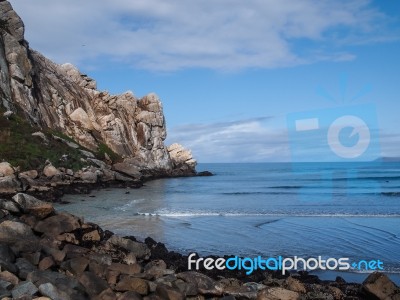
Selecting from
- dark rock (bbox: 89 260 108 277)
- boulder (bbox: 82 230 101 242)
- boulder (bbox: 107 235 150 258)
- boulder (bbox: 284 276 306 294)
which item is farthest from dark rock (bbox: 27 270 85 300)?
boulder (bbox: 284 276 306 294)

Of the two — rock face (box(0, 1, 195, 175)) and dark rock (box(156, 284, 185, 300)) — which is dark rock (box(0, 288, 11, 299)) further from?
rock face (box(0, 1, 195, 175))

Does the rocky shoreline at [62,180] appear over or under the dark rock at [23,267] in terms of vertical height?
over

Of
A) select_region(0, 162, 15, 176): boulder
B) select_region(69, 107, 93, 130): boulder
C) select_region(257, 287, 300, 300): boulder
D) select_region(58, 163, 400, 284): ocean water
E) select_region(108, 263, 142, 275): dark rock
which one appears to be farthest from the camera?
select_region(69, 107, 93, 130): boulder

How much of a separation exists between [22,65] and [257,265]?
4921 centimetres

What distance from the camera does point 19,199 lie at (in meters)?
14.2

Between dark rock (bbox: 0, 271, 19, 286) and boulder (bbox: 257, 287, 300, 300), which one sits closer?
dark rock (bbox: 0, 271, 19, 286)

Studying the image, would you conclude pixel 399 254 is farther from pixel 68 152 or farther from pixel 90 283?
pixel 68 152

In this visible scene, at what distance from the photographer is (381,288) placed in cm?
993

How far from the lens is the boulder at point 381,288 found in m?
9.78

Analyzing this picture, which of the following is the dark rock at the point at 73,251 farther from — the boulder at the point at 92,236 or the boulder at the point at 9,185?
the boulder at the point at 9,185

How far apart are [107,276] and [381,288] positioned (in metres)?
5.97

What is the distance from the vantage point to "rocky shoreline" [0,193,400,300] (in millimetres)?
8906

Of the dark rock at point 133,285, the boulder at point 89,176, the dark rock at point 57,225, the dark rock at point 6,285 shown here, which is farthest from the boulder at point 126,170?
the dark rock at point 6,285

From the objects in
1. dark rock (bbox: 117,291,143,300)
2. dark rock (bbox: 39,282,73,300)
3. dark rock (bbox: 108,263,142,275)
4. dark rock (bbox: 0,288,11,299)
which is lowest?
dark rock (bbox: 117,291,143,300)
